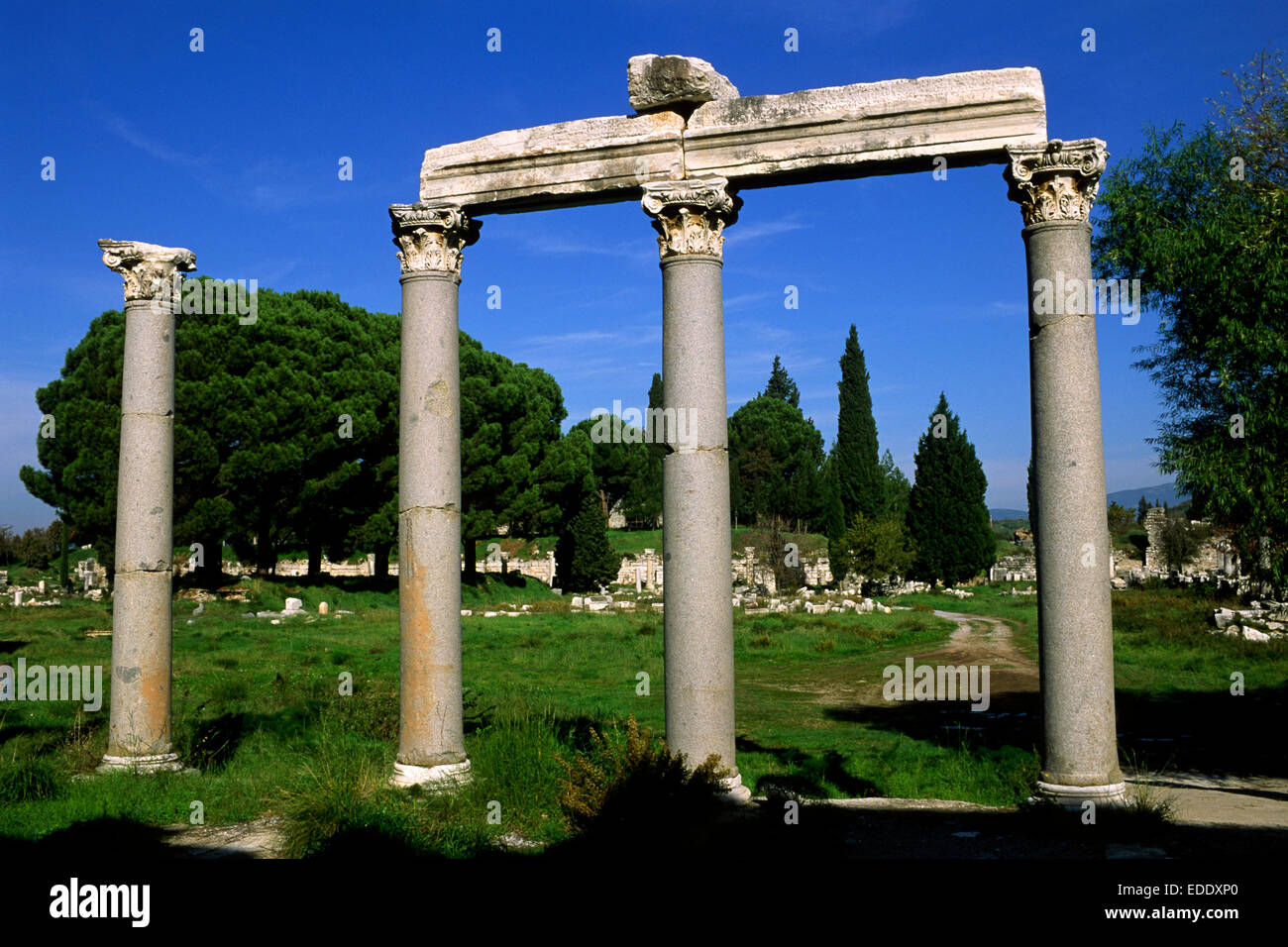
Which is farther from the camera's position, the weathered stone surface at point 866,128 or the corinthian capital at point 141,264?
the corinthian capital at point 141,264

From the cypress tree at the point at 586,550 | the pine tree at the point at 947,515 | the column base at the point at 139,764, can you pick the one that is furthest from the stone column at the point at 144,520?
the pine tree at the point at 947,515

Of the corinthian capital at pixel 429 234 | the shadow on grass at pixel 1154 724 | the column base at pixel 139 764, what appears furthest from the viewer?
the shadow on grass at pixel 1154 724

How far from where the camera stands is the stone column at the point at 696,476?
28.3ft

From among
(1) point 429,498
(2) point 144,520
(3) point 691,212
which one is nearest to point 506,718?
(1) point 429,498

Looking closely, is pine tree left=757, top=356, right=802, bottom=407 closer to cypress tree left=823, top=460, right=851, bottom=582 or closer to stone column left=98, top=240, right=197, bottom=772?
cypress tree left=823, top=460, right=851, bottom=582

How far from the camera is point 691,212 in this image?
29.2 ft

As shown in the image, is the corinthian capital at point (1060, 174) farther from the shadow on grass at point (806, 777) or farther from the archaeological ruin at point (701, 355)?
the shadow on grass at point (806, 777)

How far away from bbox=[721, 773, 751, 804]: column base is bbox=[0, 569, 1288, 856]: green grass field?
41.1 inches

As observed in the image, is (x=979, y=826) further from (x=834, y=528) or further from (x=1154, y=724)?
(x=834, y=528)

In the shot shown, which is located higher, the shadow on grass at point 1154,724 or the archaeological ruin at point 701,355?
the archaeological ruin at point 701,355

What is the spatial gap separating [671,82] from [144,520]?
708 cm

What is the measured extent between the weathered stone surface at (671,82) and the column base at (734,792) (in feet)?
19.9

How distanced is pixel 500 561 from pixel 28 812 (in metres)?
48.9
